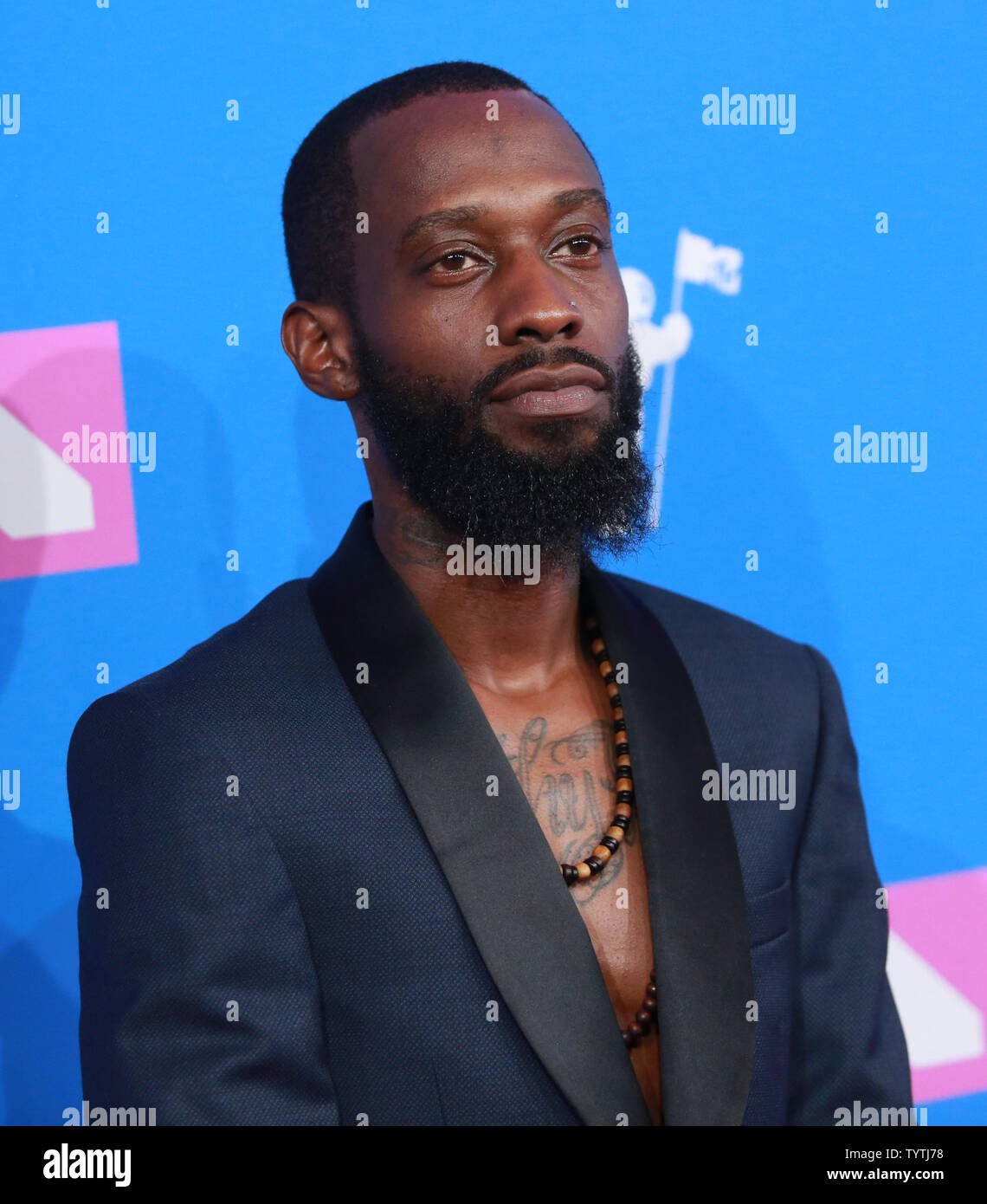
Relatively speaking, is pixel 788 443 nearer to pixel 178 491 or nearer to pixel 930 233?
pixel 930 233

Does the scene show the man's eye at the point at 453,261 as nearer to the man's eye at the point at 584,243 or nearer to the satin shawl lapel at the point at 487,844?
the man's eye at the point at 584,243

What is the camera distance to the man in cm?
179

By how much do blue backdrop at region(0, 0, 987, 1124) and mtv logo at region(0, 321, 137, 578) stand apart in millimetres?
31

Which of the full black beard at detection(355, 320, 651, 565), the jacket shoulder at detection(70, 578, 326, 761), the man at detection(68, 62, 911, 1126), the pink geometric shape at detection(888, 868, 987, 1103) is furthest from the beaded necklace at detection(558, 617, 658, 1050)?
the pink geometric shape at detection(888, 868, 987, 1103)

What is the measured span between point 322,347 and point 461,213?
36cm

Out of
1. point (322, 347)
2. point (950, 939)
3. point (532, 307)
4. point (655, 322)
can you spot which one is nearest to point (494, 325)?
point (532, 307)

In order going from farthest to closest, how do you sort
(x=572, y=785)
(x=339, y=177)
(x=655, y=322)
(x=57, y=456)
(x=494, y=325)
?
(x=655, y=322) → (x=57, y=456) → (x=339, y=177) → (x=572, y=785) → (x=494, y=325)

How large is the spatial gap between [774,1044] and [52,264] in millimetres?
2023

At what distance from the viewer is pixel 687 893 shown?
193cm

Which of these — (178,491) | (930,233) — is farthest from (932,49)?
(178,491)

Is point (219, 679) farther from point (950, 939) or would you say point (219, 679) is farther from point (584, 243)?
point (950, 939)

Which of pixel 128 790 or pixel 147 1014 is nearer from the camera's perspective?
pixel 147 1014

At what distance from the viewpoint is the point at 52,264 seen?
2684mm
